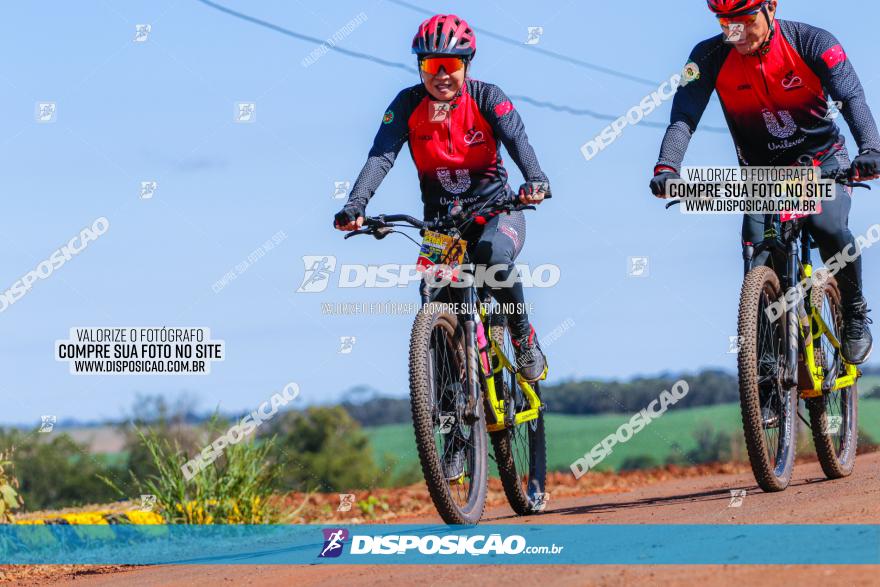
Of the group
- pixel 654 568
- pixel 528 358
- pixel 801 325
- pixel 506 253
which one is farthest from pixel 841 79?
pixel 654 568

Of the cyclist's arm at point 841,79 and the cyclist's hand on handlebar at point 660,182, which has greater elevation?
the cyclist's arm at point 841,79

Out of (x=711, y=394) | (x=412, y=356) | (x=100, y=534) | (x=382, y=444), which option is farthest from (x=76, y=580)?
(x=382, y=444)

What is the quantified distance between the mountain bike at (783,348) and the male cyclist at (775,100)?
0.17 meters

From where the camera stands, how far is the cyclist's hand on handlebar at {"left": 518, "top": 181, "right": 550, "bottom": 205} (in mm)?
8109

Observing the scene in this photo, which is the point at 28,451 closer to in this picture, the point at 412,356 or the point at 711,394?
the point at 711,394

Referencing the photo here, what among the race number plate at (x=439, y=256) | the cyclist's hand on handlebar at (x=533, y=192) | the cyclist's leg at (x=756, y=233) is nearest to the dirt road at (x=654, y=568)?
the cyclist's leg at (x=756, y=233)

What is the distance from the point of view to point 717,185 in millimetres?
8828

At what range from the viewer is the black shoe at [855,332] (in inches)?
368

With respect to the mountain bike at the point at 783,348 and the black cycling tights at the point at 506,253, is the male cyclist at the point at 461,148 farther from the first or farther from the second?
the mountain bike at the point at 783,348

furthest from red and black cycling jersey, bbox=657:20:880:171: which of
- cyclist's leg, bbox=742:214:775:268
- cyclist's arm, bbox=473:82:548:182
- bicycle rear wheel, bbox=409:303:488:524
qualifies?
bicycle rear wheel, bbox=409:303:488:524

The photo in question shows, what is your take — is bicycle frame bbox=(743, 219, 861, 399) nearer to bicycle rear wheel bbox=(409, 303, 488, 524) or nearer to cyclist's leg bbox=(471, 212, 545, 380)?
cyclist's leg bbox=(471, 212, 545, 380)

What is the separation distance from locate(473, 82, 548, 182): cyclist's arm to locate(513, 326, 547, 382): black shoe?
1167 millimetres

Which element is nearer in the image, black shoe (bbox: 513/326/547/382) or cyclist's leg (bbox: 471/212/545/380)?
cyclist's leg (bbox: 471/212/545/380)

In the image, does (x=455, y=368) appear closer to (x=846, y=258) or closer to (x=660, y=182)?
(x=660, y=182)
